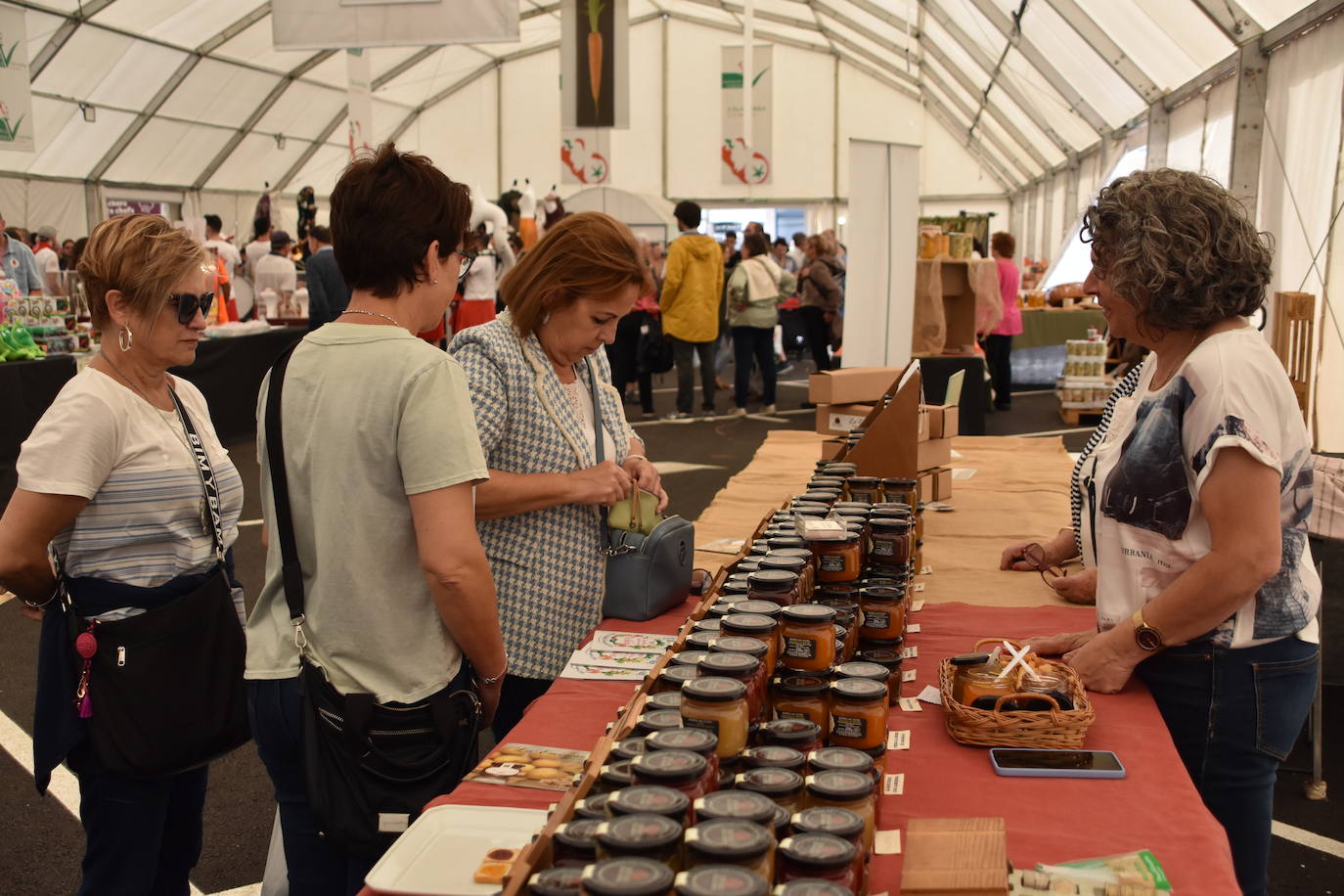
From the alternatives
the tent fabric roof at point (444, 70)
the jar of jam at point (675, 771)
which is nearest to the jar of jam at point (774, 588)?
the jar of jam at point (675, 771)

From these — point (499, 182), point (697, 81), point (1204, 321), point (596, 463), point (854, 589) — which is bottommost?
point (854, 589)

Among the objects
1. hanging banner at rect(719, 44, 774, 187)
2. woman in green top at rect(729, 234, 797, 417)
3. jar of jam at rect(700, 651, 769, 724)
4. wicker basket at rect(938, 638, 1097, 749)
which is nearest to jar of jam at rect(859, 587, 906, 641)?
wicker basket at rect(938, 638, 1097, 749)

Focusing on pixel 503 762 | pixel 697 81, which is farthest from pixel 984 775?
pixel 697 81

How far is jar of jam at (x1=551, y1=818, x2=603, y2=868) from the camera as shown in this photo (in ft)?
3.71

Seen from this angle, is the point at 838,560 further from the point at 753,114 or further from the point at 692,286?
the point at 753,114

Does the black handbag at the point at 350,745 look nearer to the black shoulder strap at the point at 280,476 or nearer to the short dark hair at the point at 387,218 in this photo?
the black shoulder strap at the point at 280,476

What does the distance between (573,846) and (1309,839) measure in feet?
8.34

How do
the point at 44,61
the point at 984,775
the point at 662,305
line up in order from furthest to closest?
the point at 44,61 → the point at 662,305 → the point at 984,775

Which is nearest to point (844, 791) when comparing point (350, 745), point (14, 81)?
point (350, 745)

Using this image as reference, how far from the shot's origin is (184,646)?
2.02 metres

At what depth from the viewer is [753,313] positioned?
996 cm

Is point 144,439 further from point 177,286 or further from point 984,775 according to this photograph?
point 984,775

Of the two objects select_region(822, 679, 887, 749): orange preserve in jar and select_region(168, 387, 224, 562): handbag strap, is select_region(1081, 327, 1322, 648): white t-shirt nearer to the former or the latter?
select_region(822, 679, 887, 749): orange preserve in jar

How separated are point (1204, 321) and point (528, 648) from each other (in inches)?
52.9
